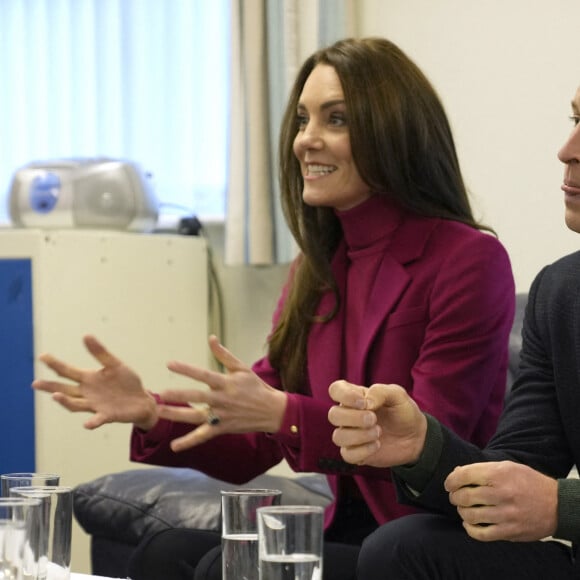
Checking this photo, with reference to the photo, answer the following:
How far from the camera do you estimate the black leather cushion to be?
7.25ft

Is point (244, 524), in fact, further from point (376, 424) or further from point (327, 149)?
point (327, 149)

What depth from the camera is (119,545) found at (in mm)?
2256

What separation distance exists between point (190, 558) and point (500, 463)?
23.8 inches

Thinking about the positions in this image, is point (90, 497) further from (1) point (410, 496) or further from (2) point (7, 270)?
(1) point (410, 496)

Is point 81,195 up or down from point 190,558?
up

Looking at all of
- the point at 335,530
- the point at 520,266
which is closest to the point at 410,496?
the point at 335,530

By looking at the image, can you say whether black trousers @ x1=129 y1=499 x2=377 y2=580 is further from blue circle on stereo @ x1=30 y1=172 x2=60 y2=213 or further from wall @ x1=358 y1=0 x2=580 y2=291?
blue circle on stereo @ x1=30 y1=172 x2=60 y2=213

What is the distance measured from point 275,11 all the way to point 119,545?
1522mm

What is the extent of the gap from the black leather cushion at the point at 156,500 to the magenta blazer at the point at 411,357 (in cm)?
23

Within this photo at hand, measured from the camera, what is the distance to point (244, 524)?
1.06 m

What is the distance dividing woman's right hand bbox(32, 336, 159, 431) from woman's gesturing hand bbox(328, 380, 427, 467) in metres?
0.45

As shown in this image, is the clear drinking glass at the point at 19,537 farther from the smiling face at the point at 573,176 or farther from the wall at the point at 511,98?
the wall at the point at 511,98

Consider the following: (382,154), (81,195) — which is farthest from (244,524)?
(81,195)

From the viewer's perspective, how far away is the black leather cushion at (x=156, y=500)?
7.25ft
